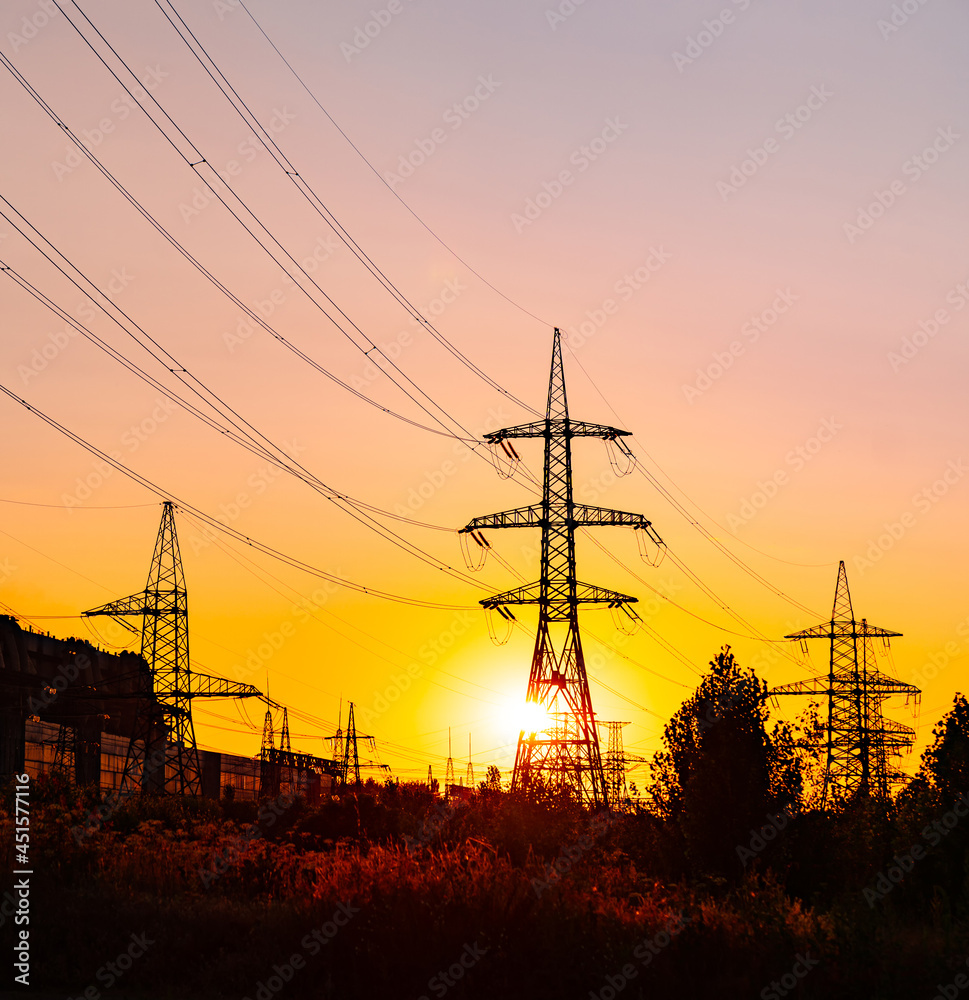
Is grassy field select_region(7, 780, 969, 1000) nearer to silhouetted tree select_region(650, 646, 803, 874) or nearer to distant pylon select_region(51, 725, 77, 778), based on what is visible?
silhouetted tree select_region(650, 646, 803, 874)

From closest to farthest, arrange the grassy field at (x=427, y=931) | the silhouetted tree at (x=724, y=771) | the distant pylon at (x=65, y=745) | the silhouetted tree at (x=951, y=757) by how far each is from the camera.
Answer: the grassy field at (x=427, y=931) < the silhouetted tree at (x=724, y=771) < the silhouetted tree at (x=951, y=757) < the distant pylon at (x=65, y=745)

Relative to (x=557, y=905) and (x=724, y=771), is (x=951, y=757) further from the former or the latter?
(x=557, y=905)

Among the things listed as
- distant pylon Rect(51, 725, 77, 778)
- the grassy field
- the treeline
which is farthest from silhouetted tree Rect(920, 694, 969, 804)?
distant pylon Rect(51, 725, 77, 778)

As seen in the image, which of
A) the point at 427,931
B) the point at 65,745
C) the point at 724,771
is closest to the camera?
the point at 427,931

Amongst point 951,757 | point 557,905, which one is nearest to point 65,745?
point 951,757

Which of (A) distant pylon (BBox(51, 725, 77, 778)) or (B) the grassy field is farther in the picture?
(A) distant pylon (BBox(51, 725, 77, 778))

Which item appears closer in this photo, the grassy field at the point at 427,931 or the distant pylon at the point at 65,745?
the grassy field at the point at 427,931

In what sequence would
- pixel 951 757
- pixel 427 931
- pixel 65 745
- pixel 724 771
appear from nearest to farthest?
1. pixel 427 931
2. pixel 724 771
3. pixel 951 757
4. pixel 65 745

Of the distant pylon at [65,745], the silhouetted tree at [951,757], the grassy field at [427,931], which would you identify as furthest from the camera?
the distant pylon at [65,745]

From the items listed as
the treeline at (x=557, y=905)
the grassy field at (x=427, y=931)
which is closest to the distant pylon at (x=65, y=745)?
the treeline at (x=557, y=905)

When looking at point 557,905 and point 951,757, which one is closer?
point 557,905

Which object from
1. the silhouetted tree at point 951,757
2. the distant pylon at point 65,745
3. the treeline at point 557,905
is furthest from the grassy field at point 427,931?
the distant pylon at point 65,745

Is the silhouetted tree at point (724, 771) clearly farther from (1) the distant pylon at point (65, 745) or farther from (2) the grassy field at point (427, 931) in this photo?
(1) the distant pylon at point (65, 745)

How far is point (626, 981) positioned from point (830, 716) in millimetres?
66395
